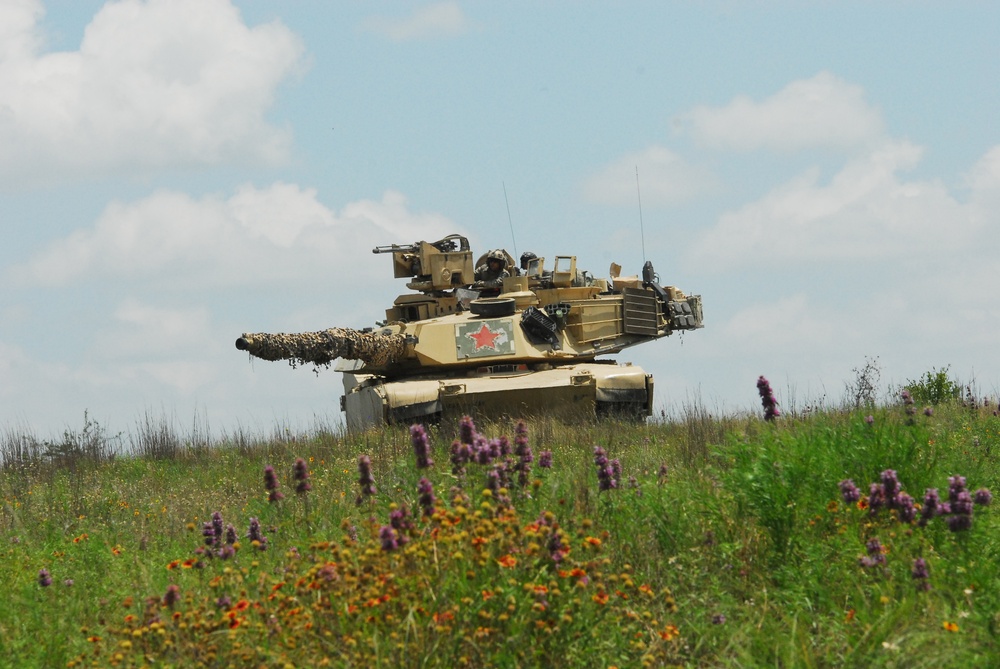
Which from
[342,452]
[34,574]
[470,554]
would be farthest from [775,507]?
[342,452]

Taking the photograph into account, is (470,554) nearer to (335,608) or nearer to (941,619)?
(335,608)

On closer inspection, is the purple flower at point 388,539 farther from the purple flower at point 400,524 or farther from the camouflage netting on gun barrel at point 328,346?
the camouflage netting on gun barrel at point 328,346

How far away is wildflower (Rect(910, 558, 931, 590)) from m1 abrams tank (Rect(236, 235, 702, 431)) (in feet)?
29.4

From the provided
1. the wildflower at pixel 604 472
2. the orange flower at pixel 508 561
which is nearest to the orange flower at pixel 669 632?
the orange flower at pixel 508 561

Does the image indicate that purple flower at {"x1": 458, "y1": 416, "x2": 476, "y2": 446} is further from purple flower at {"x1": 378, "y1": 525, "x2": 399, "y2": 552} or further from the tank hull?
the tank hull

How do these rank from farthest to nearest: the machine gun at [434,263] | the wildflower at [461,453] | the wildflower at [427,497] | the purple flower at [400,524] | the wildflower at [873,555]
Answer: the machine gun at [434,263] → the wildflower at [461,453] → the wildflower at [873,555] → the wildflower at [427,497] → the purple flower at [400,524]

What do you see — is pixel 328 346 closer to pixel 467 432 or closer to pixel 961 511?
pixel 467 432

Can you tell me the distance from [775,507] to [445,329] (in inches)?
362

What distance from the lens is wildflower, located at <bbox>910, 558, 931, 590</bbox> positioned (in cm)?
537

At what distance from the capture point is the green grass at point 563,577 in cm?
498

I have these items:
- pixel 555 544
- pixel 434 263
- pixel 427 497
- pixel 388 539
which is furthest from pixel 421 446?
pixel 434 263

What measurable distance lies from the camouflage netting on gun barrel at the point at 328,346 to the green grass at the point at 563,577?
3.92 m

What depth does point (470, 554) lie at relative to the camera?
5.20m

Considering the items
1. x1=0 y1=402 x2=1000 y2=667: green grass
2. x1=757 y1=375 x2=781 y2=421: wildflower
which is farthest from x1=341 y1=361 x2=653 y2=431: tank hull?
x1=757 y1=375 x2=781 y2=421: wildflower
